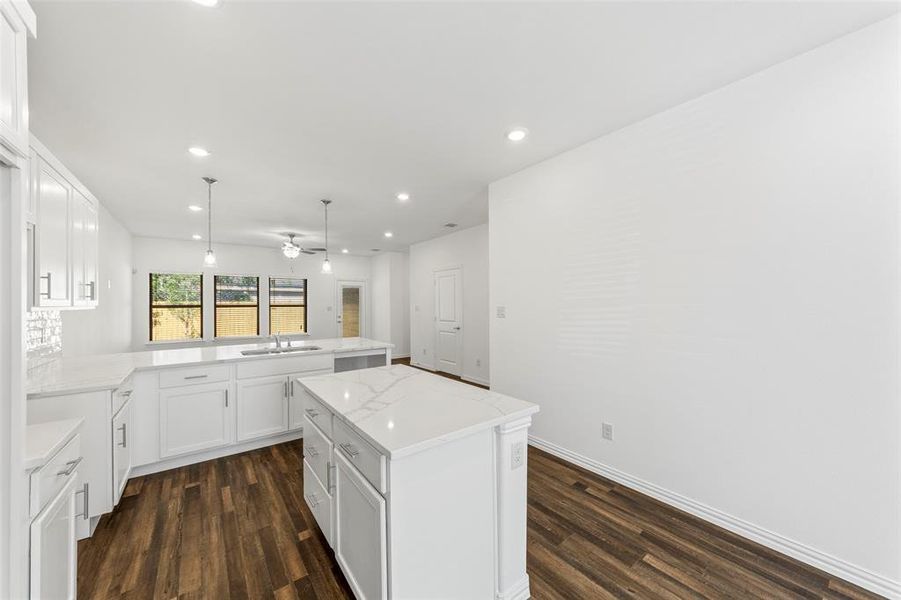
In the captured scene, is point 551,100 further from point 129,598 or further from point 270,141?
point 129,598

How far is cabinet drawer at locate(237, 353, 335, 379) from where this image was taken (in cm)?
313

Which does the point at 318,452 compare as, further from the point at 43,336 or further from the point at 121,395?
the point at 43,336

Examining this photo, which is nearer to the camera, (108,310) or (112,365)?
(112,365)

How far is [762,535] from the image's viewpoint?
1.92 meters

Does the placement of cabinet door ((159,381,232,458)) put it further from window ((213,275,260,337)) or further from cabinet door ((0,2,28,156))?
window ((213,275,260,337))

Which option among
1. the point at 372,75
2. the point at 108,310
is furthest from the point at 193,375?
the point at 108,310

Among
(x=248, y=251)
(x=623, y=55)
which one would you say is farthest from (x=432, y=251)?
(x=623, y=55)

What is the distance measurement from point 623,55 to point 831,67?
103 cm

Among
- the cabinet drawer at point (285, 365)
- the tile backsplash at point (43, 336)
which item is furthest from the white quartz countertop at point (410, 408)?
the tile backsplash at point (43, 336)

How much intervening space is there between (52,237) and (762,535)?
454cm

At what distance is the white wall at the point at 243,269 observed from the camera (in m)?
6.22

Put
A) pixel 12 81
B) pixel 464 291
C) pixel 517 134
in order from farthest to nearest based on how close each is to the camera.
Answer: pixel 464 291 → pixel 517 134 → pixel 12 81

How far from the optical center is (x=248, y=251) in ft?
23.5

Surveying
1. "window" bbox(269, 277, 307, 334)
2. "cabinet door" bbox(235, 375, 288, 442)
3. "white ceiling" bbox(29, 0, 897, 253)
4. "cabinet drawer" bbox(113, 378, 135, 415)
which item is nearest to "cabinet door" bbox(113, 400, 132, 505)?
"cabinet drawer" bbox(113, 378, 135, 415)
